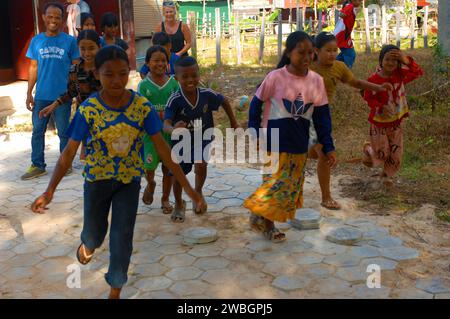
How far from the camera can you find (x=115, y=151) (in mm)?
3176

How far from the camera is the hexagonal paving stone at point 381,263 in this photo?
3793 millimetres

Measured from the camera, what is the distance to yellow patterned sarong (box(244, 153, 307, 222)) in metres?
4.09

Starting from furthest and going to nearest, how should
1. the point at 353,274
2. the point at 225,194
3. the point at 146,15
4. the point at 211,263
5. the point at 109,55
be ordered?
the point at 146,15 → the point at 225,194 → the point at 211,263 → the point at 353,274 → the point at 109,55

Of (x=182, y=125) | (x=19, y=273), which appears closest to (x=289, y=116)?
(x=182, y=125)

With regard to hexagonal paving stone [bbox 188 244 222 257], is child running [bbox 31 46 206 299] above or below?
above

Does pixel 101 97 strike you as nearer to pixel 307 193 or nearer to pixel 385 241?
pixel 385 241

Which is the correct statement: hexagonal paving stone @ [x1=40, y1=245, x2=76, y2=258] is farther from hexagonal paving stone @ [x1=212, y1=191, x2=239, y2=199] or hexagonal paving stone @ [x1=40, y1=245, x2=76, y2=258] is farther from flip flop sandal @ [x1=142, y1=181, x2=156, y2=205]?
hexagonal paving stone @ [x1=212, y1=191, x2=239, y2=199]

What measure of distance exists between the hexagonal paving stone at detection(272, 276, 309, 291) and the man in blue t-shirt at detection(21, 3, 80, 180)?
3.44m

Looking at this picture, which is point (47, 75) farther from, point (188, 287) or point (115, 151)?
point (188, 287)

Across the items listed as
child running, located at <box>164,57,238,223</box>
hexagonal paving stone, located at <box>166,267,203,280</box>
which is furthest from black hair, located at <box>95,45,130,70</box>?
hexagonal paving stone, located at <box>166,267,203,280</box>

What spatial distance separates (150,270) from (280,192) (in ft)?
3.66

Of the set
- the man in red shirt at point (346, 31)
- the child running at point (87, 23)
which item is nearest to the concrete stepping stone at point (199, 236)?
the child running at point (87, 23)

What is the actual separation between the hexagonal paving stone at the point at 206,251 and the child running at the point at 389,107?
6.76ft
